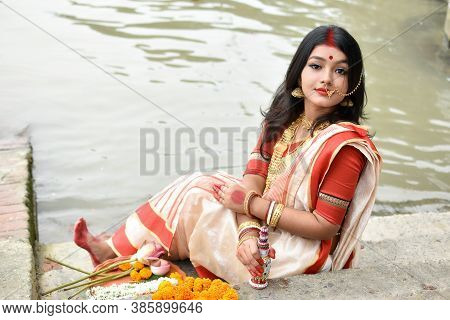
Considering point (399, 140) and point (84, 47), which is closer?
point (399, 140)

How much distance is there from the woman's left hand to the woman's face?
49 centimetres

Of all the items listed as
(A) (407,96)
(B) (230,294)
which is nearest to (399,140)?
(A) (407,96)

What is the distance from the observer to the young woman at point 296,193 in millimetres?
2410

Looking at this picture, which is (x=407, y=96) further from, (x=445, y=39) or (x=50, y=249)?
(x=50, y=249)

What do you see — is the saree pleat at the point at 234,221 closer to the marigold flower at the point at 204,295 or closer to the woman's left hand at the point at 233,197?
the woman's left hand at the point at 233,197

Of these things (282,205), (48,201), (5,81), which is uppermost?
(282,205)

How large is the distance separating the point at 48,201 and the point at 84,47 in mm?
2728

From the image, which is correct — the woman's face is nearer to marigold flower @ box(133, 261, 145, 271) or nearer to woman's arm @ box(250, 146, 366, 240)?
woman's arm @ box(250, 146, 366, 240)

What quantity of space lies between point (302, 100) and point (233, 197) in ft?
1.86

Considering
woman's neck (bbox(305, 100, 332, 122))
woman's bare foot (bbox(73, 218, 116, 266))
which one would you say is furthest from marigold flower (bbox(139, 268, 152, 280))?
woman's neck (bbox(305, 100, 332, 122))

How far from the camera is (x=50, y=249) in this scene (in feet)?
11.0

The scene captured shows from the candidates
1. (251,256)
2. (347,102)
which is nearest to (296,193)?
(251,256)

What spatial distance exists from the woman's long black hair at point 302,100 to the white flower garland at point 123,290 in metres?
0.80

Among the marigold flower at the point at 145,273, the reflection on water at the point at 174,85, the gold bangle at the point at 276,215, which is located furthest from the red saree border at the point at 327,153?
the reflection on water at the point at 174,85
